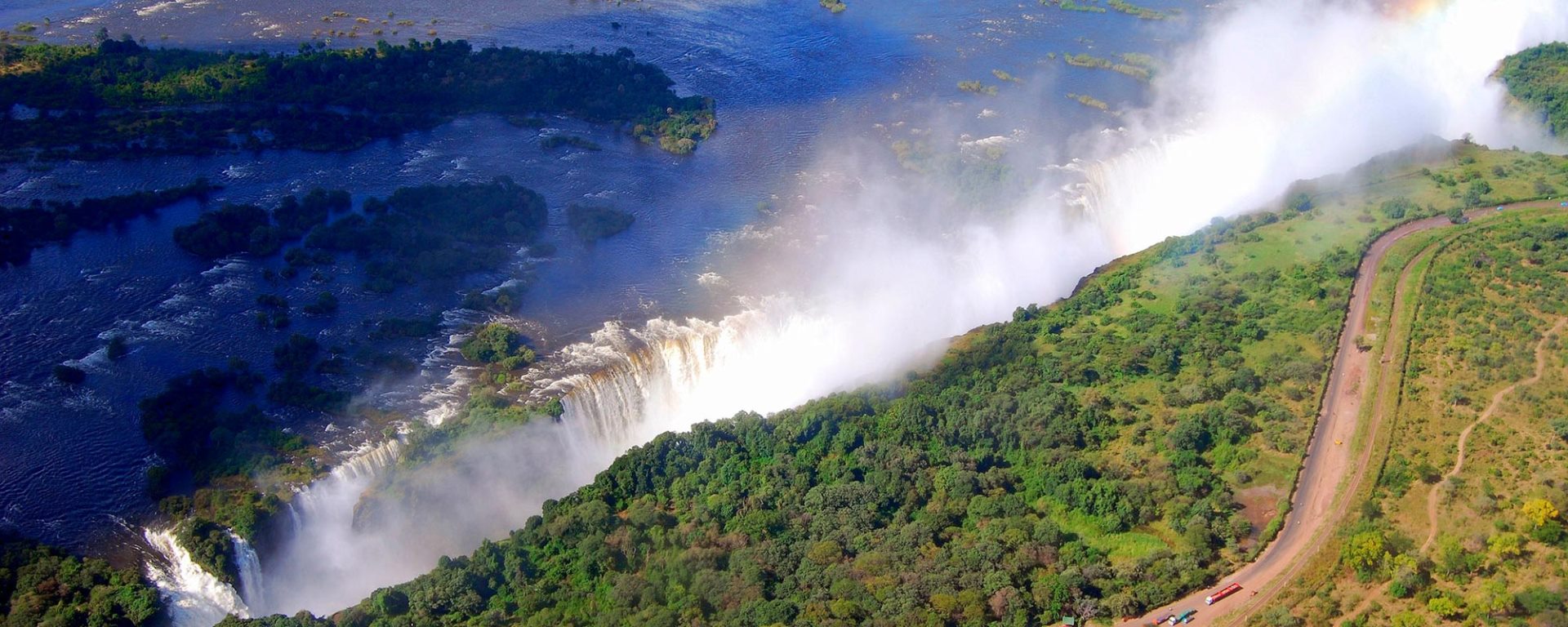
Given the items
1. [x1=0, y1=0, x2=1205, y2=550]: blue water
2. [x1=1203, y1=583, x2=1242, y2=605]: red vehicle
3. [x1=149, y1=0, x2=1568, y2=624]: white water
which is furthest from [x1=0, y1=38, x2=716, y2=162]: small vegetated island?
[x1=1203, y1=583, x2=1242, y2=605]: red vehicle

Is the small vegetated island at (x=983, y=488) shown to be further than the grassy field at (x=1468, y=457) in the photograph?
Yes

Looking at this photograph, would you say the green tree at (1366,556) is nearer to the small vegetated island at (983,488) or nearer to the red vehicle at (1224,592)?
the small vegetated island at (983,488)

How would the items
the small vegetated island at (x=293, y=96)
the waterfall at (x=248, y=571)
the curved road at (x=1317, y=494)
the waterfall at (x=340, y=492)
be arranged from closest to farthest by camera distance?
the curved road at (x=1317, y=494)
the waterfall at (x=248, y=571)
the waterfall at (x=340, y=492)
the small vegetated island at (x=293, y=96)

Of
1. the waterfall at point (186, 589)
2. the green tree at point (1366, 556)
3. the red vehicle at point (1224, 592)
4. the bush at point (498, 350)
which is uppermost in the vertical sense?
the bush at point (498, 350)

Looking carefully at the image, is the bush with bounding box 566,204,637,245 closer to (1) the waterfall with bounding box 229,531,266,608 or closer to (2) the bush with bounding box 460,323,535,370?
(2) the bush with bounding box 460,323,535,370

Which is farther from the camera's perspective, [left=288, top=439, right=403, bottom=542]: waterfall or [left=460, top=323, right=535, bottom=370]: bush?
[left=460, top=323, right=535, bottom=370]: bush

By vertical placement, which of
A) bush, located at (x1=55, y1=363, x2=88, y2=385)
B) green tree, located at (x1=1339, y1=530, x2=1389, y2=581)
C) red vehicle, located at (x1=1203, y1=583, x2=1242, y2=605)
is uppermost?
bush, located at (x1=55, y1=363, x2=88, y2=385)

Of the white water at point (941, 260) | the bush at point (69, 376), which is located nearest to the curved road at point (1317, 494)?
the white water at point (941, 260)
